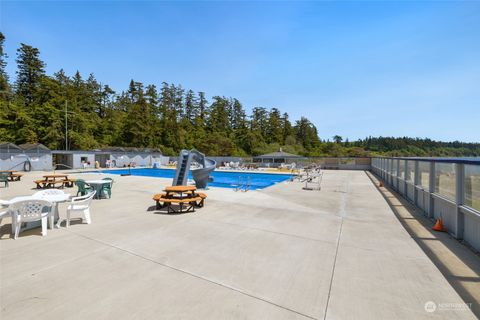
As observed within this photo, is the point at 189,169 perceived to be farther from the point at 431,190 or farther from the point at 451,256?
the point at 451,256

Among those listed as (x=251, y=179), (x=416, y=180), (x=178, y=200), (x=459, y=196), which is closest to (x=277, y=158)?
(x=251, y=179)

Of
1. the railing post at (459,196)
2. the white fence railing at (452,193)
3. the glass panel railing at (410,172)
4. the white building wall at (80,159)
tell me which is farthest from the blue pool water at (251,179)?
the white building wall at (80,159)

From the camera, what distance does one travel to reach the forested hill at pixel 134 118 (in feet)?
109

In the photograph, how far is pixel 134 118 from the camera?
1726 inches

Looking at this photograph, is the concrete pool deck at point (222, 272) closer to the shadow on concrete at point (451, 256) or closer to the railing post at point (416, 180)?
the shadow on concrete at point (451, 256)

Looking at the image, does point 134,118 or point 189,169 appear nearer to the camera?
point 189,169

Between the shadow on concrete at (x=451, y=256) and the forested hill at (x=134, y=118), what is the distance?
130 feet

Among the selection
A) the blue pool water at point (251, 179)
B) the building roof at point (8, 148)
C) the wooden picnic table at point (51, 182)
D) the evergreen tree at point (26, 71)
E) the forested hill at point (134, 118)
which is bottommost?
the blue pool water at point (251, 179)

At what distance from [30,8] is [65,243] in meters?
12.2

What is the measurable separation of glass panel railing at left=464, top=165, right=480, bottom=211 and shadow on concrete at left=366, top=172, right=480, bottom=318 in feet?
2.66

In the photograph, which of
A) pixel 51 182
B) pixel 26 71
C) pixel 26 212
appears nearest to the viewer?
pixel 26 212

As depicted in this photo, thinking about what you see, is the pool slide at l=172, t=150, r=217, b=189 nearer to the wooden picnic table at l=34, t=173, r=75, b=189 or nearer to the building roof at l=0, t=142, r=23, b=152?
the wooden picnic table at l=34, t=173, r=75, b=189

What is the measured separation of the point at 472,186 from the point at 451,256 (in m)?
1.42

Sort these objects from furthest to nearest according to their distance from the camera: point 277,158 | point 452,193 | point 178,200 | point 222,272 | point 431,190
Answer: point 277,158 < point 178,200 < point 431,190 < point 452,193 < point 222,272
